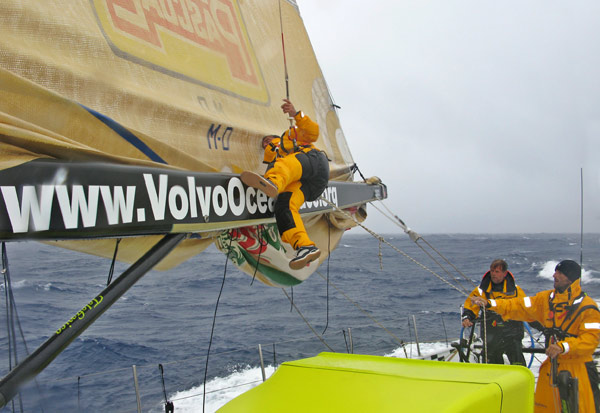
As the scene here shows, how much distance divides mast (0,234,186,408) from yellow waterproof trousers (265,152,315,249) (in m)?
0.79

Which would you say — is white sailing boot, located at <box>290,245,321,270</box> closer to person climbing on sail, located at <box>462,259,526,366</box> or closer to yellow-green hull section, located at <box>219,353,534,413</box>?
yellow-green hull section, located at <box>219,353,534,413</box>

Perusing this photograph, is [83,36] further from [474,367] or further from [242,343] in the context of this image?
[242,343]

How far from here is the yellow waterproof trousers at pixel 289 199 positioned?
8.98 ft

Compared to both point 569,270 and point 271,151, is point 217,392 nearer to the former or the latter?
point 271,151

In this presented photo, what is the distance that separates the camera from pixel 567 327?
3.97m

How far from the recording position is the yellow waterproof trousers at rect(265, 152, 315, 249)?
2737 mm

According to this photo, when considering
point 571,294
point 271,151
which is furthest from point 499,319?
point 271,151

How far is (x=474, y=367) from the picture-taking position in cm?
236

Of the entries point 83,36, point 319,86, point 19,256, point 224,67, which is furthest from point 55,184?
point 319,86

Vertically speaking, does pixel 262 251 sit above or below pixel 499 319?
above

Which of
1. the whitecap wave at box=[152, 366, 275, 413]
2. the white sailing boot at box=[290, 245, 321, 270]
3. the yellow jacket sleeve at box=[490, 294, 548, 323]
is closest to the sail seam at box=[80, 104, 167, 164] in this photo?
the white sailing boot at box=[290, 245, 321, 270]

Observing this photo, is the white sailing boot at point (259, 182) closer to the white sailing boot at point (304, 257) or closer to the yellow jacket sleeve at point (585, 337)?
the white sailing boot at point (304, 257)

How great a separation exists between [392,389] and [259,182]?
1170 mm

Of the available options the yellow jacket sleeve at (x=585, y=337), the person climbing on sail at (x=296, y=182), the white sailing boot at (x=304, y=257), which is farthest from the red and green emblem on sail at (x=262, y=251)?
the yellow jacket sleeve at (x=585, y=337)
